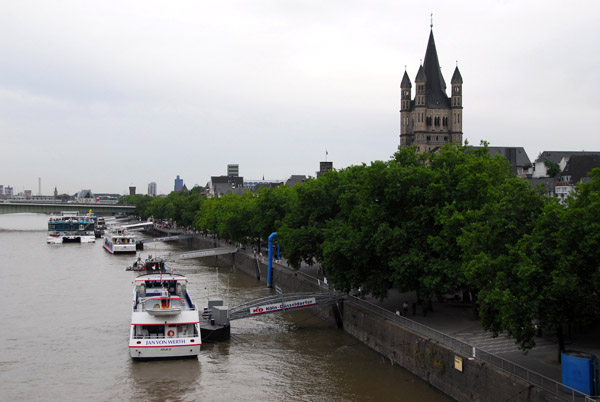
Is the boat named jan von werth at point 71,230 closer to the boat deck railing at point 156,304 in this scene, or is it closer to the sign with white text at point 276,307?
the boat deck railing at point 156,304

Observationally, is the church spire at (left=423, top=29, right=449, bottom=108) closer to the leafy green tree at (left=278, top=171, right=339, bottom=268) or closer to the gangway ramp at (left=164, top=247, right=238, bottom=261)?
the gangway ramp at (left=164, top=247, right=238, bottom=261)

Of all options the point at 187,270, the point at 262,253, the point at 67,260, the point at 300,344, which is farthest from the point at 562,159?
the point at 300,344

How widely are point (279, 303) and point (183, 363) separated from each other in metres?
8.70

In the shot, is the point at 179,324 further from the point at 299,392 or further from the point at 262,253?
the point at 262,253

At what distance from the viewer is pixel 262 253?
80438 mm

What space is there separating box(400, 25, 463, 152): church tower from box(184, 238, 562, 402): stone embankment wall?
91713mm

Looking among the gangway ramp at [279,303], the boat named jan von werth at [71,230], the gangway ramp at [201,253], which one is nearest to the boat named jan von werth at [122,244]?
the gangway ramp at [201,253]

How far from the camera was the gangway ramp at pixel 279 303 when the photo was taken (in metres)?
41.3

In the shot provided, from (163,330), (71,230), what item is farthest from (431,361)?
(71,230)

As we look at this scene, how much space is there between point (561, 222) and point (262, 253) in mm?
58462

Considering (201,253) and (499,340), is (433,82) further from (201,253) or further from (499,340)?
(499,340)

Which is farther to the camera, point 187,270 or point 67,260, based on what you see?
point 67,260

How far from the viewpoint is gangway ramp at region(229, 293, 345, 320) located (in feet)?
136

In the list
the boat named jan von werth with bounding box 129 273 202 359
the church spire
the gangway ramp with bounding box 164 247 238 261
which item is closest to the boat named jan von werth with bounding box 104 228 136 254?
the gangway ramp with bounding box 164 247 238 261
